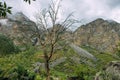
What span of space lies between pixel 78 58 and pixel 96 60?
10436 millimetres

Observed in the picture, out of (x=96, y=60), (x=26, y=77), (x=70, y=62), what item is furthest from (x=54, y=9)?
(x=96, y=60)

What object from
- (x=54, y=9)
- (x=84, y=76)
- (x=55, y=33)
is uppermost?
(x=54, y=9)

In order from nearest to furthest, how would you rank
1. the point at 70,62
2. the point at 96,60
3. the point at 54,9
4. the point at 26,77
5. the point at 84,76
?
the point at 54,9 → the point at 26,77 → the point at 84,76 → the point at 70,62 → the point at 96,60

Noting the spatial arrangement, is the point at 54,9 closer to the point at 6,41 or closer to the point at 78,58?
the point at 6,41

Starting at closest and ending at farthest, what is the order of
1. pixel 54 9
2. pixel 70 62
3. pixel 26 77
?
pixel 54 9 → pixel 26 77 → pixel 70 62

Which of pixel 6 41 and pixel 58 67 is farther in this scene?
pixel 58 67

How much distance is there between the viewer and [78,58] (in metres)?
120

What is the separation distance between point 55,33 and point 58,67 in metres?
66.5

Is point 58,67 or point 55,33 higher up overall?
point 55,33

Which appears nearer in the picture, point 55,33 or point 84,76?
point 55,33

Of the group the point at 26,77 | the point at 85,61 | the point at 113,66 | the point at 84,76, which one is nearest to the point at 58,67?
the point at 85,61

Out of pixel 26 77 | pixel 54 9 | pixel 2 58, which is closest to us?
pixel 54 9

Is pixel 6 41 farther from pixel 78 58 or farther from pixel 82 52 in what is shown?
pixel 82 52

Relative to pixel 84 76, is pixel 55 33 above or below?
above
